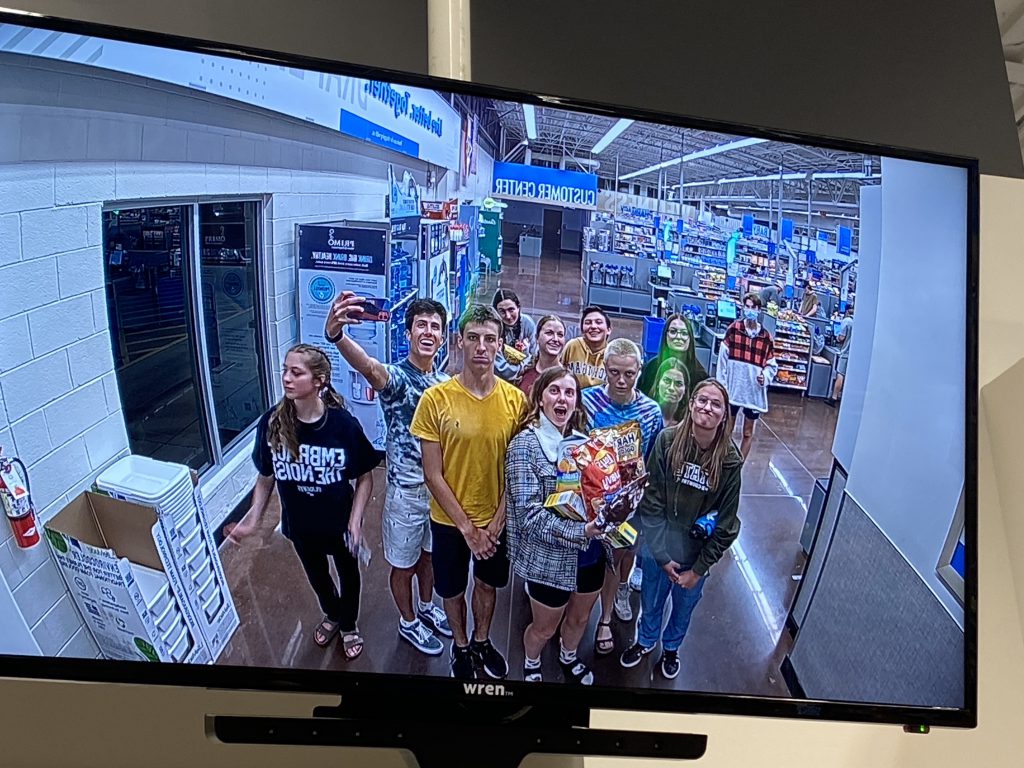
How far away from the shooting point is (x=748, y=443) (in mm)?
1103

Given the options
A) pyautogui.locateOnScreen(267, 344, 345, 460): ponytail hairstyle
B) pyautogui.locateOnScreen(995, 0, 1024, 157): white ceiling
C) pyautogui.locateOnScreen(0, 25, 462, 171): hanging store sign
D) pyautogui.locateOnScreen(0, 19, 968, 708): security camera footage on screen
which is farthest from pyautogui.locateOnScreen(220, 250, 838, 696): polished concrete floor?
pyautogui.locateOnScreen(995, 0, 1024, 157): white ceiling

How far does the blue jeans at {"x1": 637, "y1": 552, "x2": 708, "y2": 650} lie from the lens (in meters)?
1.08

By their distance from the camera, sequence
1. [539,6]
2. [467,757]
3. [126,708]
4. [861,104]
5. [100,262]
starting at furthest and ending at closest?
[861,104] < [539,6] < [126,708] < [467,757] < [100,262]

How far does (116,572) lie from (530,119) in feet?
2.91

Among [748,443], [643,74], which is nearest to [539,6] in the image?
[643,74]

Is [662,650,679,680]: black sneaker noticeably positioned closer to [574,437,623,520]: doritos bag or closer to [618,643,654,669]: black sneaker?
[618,643,654,669]: black sneaker

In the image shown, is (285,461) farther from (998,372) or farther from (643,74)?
(998,372)

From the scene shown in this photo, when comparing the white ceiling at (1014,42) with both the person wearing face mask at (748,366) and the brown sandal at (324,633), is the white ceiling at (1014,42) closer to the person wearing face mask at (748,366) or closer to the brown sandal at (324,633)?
the person wearing face mask at (748,366)

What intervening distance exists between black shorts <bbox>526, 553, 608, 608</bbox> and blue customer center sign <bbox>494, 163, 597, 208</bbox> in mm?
544

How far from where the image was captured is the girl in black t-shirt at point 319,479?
100 cm

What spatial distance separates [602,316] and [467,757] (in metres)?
0.69

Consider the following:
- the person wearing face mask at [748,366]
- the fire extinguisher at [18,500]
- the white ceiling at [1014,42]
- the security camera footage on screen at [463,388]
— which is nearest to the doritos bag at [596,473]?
the security camera footage on screen at [463,388]

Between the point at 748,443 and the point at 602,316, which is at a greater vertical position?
the point at 602,316

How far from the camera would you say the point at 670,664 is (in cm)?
108
